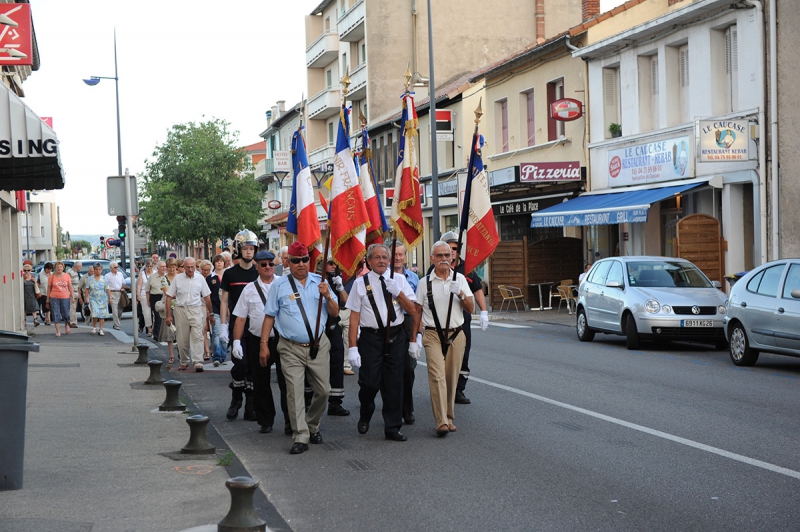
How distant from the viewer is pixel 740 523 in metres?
6.04

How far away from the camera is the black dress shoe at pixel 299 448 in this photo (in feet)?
28.4

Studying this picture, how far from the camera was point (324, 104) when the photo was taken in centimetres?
5822

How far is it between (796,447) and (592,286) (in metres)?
11.2

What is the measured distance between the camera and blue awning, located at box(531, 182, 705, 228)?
23.1 m

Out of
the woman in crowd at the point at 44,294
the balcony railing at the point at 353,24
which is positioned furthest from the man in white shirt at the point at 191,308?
the balcony railing at the point at 353,24

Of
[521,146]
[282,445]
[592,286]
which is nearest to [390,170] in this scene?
[521,146]

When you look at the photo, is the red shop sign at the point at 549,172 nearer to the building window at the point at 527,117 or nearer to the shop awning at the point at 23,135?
the building window at the point at 527,117

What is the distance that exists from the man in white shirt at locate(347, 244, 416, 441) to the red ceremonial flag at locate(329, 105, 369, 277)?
1.69ft

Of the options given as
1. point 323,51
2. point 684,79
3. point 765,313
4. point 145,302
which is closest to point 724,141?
point 684,79

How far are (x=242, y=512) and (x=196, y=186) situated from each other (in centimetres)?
5816

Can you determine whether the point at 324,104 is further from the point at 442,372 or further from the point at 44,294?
the point at 442,372

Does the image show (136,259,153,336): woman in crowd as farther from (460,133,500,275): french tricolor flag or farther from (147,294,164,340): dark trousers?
(460,133,500,275): french tricolor flag

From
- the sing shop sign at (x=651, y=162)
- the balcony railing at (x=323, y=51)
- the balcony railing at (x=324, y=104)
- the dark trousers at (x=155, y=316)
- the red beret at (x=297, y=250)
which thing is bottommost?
the dark trousers at (x=155, y=316)

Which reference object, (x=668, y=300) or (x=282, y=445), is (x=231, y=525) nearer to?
(x=282, y=445)
